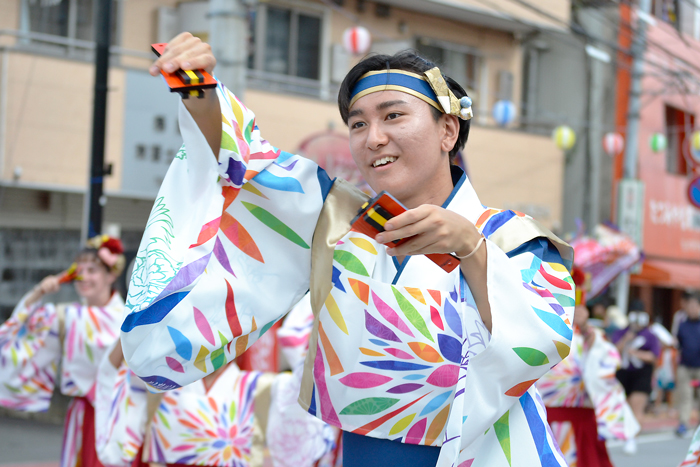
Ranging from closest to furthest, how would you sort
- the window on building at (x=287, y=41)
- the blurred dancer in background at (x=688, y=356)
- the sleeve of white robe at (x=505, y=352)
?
the sleeve of white robe at (x=505, y=352), the blurred dancer in background at (x=688, y=356), the window on building at (x=287, y=41)

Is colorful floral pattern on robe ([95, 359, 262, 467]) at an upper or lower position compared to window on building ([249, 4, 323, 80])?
lower

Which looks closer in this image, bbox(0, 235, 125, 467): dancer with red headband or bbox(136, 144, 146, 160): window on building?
bbox(0, 235, 125, 467): dancer with red headband

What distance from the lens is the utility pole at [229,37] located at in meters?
5.79

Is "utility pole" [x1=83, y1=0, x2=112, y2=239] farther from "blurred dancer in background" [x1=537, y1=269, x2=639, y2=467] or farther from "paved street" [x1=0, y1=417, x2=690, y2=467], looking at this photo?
"blurred dancer in background" [x1=537, y1=269, x2=639, y2=467]

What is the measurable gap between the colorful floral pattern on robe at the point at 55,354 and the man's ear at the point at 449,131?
3.00m

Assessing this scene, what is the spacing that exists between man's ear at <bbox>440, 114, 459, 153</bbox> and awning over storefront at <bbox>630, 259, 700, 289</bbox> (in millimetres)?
12943

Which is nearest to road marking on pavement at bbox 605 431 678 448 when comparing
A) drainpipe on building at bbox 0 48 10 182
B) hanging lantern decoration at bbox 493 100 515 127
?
hanging lantern decoration at bbox 493 100 515 127

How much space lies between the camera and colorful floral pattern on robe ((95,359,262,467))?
152 inches

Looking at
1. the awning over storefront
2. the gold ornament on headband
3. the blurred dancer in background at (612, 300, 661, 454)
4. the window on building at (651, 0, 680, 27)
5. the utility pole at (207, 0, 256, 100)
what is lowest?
the blurred dancer in background at (612, 300, 661, 454)

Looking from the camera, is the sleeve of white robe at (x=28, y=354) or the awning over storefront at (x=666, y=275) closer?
the sleeve of white robe at (x=28, y=354)

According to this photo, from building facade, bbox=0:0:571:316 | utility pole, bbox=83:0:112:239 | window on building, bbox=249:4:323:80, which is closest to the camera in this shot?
utility pole, bbox=83:0:112:239

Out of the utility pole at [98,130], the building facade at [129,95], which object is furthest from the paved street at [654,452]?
the utility pole at [98,130]

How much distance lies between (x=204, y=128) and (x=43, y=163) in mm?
7916

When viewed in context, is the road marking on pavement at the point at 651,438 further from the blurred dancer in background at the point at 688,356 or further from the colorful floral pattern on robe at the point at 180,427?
the colorful floral pattern on robe at the point at 180,427
